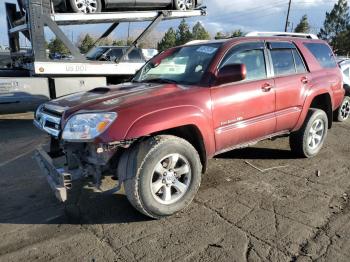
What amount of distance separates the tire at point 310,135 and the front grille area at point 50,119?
349 centimetres

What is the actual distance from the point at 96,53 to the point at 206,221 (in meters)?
8.24

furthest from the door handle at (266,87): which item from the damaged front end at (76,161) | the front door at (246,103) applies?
the damaged front end at (76,161)

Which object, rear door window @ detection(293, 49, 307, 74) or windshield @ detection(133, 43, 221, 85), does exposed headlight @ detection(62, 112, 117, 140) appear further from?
rear door window @ detection(293, 49, 307, 74)

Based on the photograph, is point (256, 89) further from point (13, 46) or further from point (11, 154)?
point (13, 46)

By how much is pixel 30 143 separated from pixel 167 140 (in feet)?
13.3

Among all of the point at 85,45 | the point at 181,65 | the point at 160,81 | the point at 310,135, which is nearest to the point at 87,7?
the point at 181,65

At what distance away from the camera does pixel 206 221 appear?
3824 millimetres

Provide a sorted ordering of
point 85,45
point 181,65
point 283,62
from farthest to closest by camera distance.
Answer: point 85,45 → point 283,62 → point 181,65

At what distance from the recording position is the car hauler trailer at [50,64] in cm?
832

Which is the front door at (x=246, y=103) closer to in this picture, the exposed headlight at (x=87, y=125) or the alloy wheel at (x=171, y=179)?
the alloy wheel at (x=171, y=179)

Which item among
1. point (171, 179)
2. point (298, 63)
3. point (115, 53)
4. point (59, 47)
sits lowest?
point (171, 179)

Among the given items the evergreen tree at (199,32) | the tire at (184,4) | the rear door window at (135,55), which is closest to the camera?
the tire at (184,4)

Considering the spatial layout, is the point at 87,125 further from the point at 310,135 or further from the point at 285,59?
the point at 310,135

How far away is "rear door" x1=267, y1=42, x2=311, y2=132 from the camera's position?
16.8 feet
